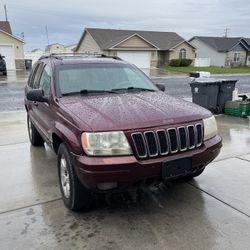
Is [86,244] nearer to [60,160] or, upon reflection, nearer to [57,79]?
[60,160]

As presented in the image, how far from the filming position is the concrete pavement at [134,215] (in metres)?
3.16

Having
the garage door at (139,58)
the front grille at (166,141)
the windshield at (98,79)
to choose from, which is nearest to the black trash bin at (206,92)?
the windshield at (98,79)

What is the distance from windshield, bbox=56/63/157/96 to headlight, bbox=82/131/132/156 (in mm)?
1355

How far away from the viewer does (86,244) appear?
10.2 feet

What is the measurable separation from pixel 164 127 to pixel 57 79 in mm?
1941

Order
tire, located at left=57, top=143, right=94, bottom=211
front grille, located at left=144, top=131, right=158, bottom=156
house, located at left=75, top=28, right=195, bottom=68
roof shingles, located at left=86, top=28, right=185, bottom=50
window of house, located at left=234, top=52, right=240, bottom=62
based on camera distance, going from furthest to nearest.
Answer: window of house, located at left=234, top=52, right=240, bottom=62
roof shingles, located at left=86, top=28, right=185, bottom=50
house, located at left=75, top=28, right=195, bottom=68
tire, located at left=57, top=143, right=94, bottom=211
front grille, located at left=144, top=131, right=158, bottom=156

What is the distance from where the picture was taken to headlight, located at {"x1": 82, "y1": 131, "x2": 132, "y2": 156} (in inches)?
124

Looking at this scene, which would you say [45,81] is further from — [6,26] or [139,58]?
[139,58]

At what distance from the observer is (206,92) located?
9.66 meters

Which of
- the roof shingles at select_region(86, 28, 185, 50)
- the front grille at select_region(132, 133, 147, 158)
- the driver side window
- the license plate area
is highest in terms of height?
the roof shingles at select_region(86, 28, 185, 50)

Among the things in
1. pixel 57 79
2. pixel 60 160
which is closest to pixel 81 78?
pixel 57 79

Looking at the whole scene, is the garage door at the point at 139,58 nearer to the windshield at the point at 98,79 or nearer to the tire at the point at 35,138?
the tire at the point at 35,138

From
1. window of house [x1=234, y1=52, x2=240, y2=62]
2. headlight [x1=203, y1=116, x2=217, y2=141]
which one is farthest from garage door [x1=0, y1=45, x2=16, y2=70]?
window of house [x1=234, y1=52, x2=240, y2=62]

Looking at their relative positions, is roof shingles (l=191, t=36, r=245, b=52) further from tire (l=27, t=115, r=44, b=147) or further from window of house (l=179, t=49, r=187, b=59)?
tire (l=27, t=115, r=44, b=147)
